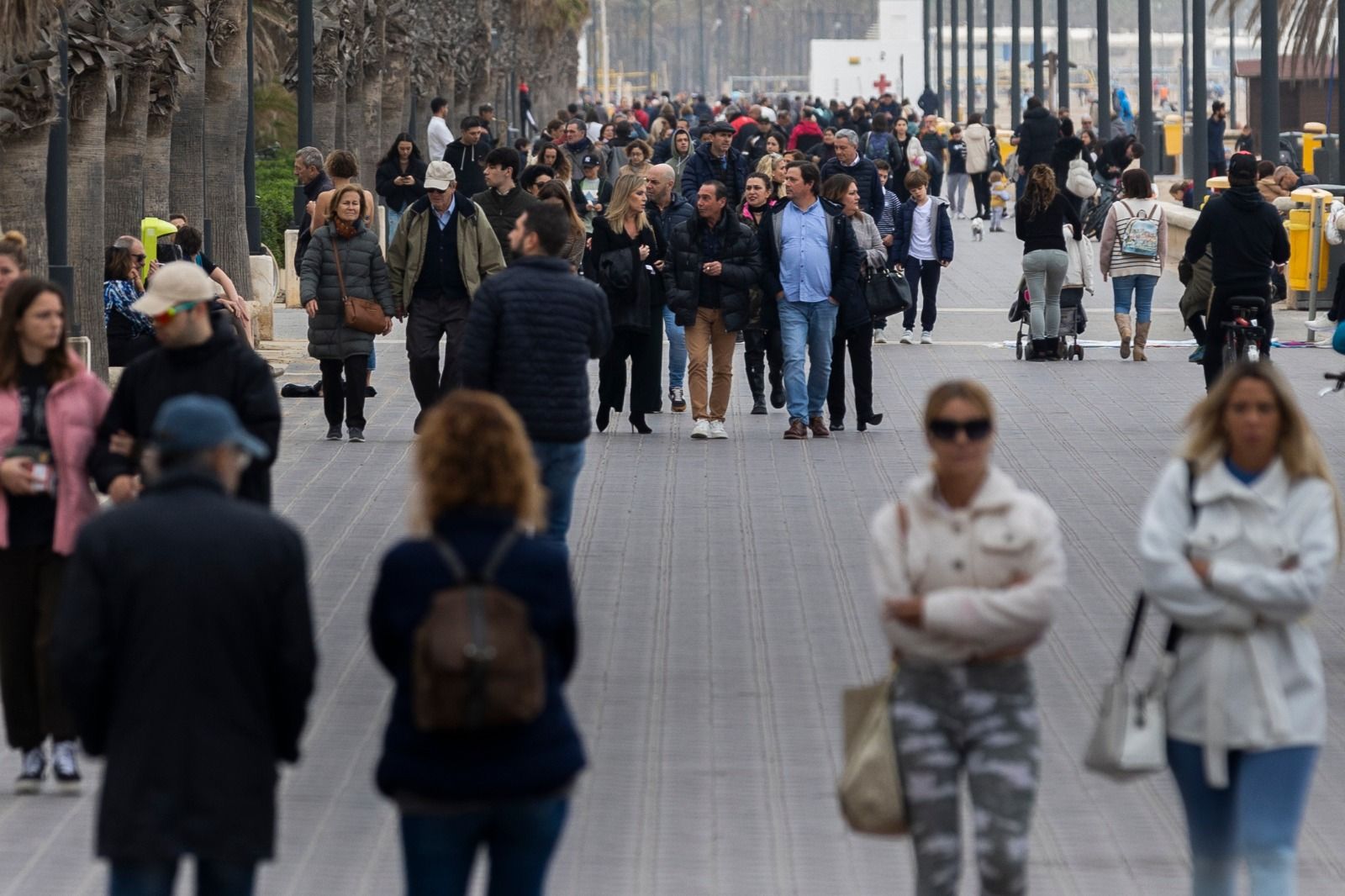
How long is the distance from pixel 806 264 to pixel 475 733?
10.8 m


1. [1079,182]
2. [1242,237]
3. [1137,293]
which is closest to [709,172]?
[1137,293]

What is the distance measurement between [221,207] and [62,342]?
15.8 meters

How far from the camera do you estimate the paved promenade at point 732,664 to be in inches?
274

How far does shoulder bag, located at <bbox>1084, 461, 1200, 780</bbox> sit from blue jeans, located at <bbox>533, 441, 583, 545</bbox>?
4282mm

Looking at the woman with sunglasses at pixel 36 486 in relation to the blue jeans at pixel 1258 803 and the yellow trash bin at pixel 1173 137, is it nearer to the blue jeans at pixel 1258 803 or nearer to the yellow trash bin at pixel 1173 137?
the blue jeans at pixel 1258 803

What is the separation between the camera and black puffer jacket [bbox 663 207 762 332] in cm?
1558

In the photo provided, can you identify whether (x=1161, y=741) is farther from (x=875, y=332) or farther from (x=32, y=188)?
A: (x=875, y=332)

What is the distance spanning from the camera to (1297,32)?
35906 mm

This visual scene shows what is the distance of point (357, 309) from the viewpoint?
1509 centimetres

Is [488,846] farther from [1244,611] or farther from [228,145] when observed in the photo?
[228,145]

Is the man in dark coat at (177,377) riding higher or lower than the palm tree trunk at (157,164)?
lower

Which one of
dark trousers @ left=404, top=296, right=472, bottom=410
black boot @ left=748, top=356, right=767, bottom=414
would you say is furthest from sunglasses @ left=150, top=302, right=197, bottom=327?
black boot @ left=748, top=356, right=767, bottom=414

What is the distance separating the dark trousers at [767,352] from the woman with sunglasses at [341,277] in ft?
9.08

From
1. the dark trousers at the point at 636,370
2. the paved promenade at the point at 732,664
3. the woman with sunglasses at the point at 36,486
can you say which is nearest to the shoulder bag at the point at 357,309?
the paved promenade at the point at 732,664
